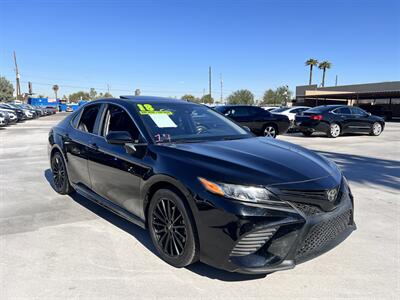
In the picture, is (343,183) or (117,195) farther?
(117,195)

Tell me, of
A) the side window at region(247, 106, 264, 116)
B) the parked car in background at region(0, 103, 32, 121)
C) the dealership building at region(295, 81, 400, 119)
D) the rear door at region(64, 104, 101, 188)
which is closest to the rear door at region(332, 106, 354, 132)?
the side window at region(247, 106, 264, 116)

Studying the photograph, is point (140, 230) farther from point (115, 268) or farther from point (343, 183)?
point (343, 183)

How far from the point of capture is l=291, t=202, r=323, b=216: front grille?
272 centimetres

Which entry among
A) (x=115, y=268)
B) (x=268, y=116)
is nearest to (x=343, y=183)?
(x=115, y=268)

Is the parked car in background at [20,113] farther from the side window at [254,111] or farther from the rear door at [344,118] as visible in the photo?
the rear door at [344,118]

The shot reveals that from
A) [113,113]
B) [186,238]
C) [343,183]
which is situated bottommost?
Answer: [186,238]

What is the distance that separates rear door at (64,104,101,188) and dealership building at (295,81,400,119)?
37.9 meters

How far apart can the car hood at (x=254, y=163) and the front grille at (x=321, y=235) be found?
33 centimetres

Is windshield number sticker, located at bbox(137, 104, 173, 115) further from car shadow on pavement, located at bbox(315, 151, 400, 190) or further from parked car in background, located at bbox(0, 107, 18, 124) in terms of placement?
parked car in background, located at bbox(0, 107, 18, 124)

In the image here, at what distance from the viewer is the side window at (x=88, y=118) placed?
184 inches

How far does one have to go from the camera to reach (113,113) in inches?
169

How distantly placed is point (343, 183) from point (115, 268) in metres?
2.30

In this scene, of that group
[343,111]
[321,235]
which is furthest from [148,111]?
[343,111]

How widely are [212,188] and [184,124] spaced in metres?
1.52
